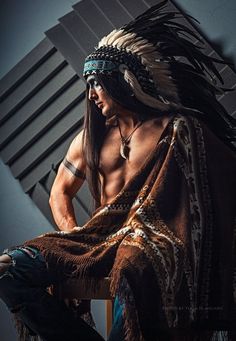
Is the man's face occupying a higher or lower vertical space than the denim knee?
higher

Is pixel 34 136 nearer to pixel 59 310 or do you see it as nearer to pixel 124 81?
pixel 124 81

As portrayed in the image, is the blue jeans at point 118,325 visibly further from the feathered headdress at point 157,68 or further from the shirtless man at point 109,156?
the feathered headdress at point 157,68

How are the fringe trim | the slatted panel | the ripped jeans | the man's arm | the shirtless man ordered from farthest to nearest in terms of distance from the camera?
the slatted panel, the man's arm, the shirtless man, the ripped jeans, the fringe trim

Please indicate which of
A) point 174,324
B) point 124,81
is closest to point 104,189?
point 124,81

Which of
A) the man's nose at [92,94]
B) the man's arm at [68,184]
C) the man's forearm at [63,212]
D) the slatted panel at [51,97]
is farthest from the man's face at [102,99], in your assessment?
the slatted panel at [51,97]

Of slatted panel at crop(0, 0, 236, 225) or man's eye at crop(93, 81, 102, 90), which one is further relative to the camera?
slatted panel at crop(0, 0, 236, 225)

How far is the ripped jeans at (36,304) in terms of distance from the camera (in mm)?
1933

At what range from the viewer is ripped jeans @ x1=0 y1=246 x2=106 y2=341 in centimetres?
193

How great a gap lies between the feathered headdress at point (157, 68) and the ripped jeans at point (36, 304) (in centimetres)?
54

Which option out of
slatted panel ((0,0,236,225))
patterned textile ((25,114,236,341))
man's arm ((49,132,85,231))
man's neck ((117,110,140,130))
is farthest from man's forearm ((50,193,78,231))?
slatted panel ((0,0,236,225))

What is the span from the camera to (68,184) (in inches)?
88.7

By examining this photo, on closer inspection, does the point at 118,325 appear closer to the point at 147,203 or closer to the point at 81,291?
the point at 81,291

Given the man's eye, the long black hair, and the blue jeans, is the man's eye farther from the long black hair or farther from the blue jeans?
the blue jeans

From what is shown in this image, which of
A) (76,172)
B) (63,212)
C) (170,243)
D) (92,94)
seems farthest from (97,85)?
(170,243)
